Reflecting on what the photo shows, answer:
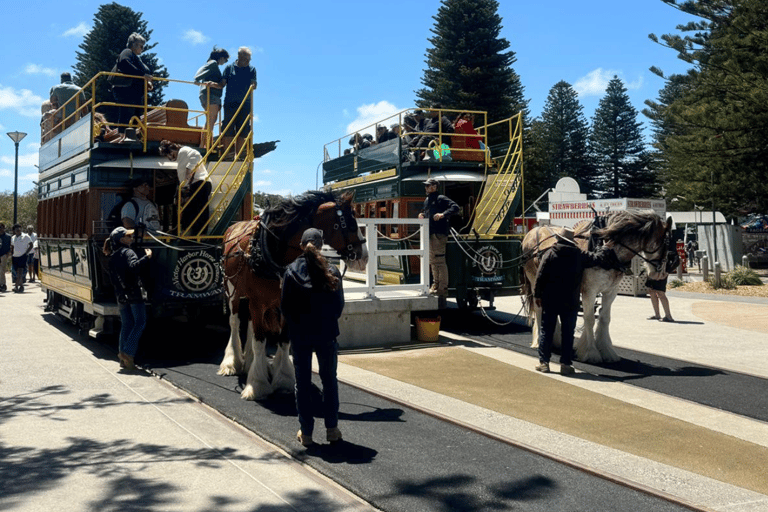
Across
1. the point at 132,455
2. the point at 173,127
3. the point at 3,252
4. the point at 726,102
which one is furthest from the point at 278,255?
the point at 726,102

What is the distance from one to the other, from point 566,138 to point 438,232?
5553cm

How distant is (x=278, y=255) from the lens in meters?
7.58

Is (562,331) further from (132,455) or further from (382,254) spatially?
(132,455)

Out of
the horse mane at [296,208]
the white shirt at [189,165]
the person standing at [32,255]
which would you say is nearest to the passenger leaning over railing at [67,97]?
the white shirt at [189,165]

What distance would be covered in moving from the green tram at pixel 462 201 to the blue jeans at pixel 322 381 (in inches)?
253

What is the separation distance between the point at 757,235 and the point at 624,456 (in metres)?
33.6

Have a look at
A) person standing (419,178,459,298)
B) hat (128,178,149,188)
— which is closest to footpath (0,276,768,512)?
person standing (419,178,459,298)

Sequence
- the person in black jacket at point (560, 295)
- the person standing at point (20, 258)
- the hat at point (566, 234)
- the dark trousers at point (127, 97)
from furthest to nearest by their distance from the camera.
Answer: the person standing at point (20, 258) → the dark trousers at point (127, 97) → the hat at point (566, 234) → the person in black jacket at point (560, 295)

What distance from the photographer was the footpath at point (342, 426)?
4914 mm

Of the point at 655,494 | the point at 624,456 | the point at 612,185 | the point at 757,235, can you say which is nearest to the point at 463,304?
the point at 624,456

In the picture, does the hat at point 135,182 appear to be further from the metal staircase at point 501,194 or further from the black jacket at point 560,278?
the black jacket at point 560,278

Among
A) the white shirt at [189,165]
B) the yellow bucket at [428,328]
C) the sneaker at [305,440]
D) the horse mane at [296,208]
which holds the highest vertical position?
the white shirt at [189,165]

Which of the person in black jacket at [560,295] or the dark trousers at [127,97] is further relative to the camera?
the dark trousers at [127,97]

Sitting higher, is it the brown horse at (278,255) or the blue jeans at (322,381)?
→ the brown horse at (278,255)
